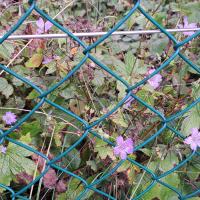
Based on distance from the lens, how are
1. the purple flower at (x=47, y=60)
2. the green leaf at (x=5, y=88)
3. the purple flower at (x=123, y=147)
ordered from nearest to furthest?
the purple flower at (x=123, y=147) < the purple flower at (x=47, y=60) < the green leaf at (x=5, y=88)

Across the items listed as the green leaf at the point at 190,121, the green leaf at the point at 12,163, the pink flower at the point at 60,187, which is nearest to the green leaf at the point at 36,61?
the green leaf at the point at 12,163

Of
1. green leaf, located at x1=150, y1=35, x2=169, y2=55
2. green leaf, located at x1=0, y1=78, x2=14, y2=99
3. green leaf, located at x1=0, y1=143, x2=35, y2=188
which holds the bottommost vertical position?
green leaf, located at x1=0, y1=143, x2=35, y2=188

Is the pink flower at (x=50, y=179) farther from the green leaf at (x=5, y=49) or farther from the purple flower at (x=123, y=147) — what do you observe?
the green leaf at (x=5, y=49)

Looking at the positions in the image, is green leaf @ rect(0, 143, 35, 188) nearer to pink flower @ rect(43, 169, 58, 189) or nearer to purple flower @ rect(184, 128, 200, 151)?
pink flower @ rect(43, 169, 58, 189)

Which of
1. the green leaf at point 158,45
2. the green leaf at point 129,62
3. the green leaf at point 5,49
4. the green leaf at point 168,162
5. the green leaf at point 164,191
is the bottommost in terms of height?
the green leaf at point 164,191

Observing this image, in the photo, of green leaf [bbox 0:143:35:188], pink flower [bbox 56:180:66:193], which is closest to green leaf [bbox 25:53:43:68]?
green leaf [bbox 0:143:35:188]

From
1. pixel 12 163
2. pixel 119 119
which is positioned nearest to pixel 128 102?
pixel 119 119

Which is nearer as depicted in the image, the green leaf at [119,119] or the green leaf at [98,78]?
the green leaf at [119,119]

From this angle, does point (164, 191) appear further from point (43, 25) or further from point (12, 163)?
point (43, 25)

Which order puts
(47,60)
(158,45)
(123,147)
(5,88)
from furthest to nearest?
1. (158,45)
2. (5,88)
3. (47,60)
4. (123,147)

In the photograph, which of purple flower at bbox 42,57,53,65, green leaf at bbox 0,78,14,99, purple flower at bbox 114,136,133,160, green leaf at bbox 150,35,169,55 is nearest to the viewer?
purple flower at bbox 114,136,133,160

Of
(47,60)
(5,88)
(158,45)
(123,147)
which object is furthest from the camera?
(158,45)

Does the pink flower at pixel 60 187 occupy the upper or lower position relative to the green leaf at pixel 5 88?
lower

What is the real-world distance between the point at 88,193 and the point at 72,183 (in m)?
0.06
